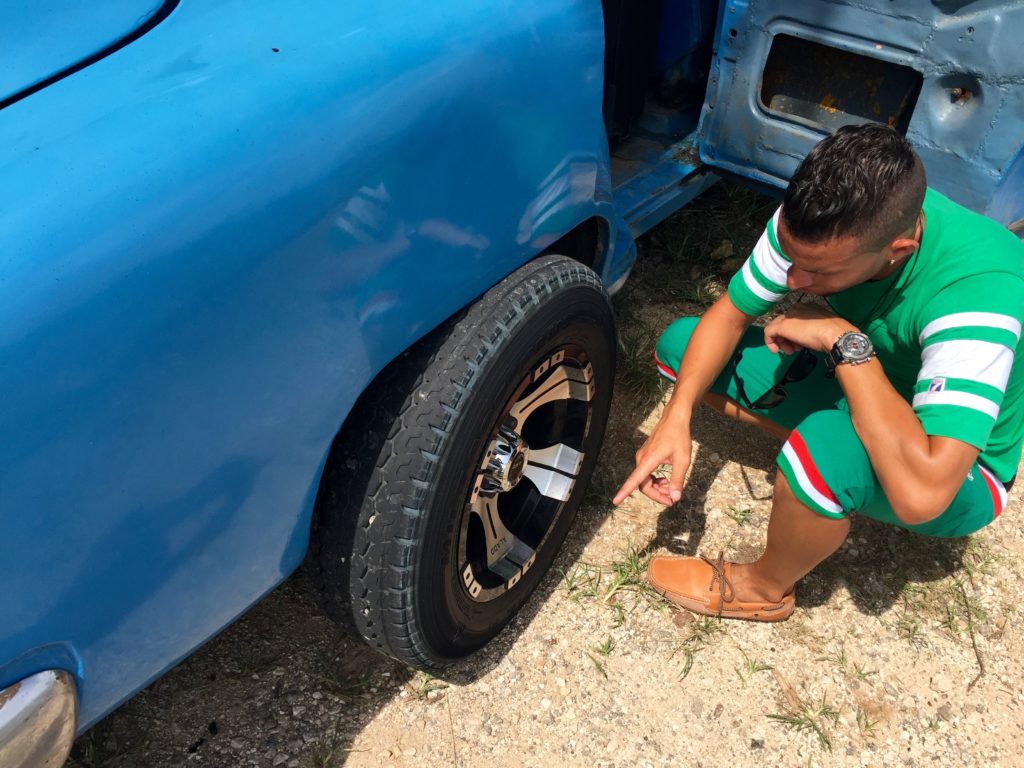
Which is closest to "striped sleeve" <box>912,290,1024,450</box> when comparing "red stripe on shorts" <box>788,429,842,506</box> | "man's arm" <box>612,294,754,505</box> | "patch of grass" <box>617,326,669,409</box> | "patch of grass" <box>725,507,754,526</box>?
"red stripe on shorts" <box>788,429,842,506</box>

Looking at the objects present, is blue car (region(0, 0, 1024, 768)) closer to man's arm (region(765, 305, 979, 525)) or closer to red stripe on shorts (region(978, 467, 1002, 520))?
man's arm (region(765, 305, 979, 525))

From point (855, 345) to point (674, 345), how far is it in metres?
0.59

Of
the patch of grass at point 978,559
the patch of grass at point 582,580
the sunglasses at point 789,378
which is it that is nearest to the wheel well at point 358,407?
the patch of grass at point 582,580

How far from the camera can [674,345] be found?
7.35ft

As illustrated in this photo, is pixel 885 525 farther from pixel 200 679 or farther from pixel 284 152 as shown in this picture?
pixel 284 152

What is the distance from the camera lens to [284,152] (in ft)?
3.69

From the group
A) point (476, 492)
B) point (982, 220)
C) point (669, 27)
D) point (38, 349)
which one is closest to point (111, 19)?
point (38, 349)

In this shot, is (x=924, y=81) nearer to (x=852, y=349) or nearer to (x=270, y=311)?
(x=852, y=349)

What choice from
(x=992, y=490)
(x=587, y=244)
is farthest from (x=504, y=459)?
(x=992, y=490)

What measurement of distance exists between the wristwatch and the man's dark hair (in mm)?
213

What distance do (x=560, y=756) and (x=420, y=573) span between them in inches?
24.6

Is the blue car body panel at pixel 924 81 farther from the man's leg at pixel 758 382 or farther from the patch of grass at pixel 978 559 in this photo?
the patch of grass at pixel 978 559

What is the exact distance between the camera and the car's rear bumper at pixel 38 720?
40.8 inches

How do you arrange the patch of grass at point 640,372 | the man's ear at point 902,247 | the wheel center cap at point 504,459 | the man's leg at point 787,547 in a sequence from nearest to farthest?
the man's ear at point 902,247
the wheel center cap at point 504,459
the man's leg at point 787,547
the patch of grass at point 640,372
